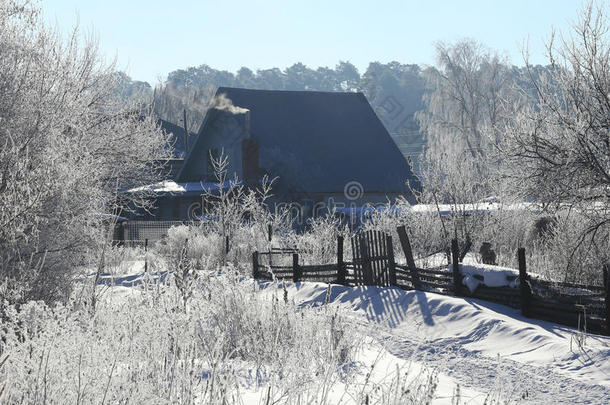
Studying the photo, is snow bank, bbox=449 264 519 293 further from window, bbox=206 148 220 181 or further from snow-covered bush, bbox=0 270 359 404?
window, bbox=206 148 220 181

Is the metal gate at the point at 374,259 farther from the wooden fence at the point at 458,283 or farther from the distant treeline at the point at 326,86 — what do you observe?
the distant treeline at the point at 326,86

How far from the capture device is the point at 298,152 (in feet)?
106

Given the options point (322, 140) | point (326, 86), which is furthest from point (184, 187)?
point (326, 86)

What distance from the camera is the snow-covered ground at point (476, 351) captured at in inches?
266

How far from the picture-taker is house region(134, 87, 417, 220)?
30.2 metres

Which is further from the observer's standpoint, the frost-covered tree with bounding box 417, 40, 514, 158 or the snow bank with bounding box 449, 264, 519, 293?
the frost-covered tree with bounding box 417, 40, 514, 158

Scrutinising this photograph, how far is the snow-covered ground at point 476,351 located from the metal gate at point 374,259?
3.53 ft

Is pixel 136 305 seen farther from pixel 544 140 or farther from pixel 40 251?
pixel 544 140

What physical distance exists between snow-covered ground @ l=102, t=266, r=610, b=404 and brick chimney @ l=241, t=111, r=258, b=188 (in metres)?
16.8

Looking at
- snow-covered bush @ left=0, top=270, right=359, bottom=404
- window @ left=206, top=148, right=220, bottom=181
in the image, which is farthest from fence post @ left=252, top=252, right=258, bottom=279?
window @ left=206, top=148, right=220, bottom=181

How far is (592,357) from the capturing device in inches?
321

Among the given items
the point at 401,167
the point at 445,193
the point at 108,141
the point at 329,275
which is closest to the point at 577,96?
the point at 329,275

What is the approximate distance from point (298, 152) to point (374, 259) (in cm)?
1836

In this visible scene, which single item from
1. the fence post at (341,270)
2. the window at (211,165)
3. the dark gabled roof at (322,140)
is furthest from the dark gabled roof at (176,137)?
the fence post at (341,270)
